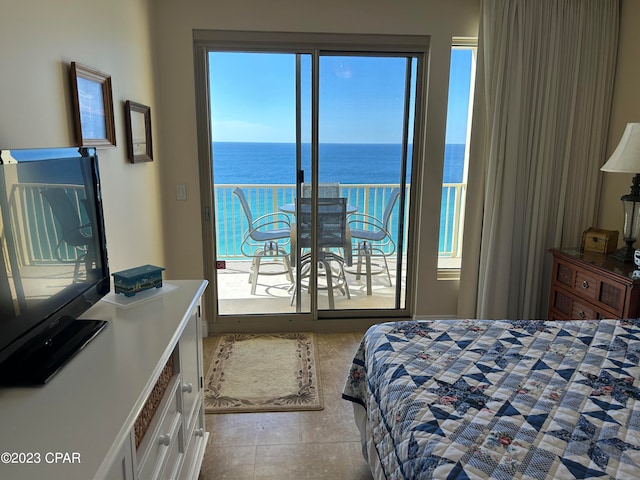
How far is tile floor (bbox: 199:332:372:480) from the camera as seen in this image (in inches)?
79.7

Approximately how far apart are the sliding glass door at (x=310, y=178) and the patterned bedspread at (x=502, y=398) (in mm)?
1628

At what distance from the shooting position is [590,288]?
265cm

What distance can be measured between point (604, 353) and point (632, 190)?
1426mm

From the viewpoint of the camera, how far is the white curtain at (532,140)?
9.91 ft

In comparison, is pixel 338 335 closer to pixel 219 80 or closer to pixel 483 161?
pixel 483 161

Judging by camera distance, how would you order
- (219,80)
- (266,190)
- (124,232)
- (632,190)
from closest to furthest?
(124,232), (632,190), (219,80), (266,190)

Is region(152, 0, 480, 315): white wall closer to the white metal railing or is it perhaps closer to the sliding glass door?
the sliding glass door

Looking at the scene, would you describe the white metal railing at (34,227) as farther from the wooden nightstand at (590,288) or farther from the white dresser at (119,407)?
the wooden nightstand at (590,288)

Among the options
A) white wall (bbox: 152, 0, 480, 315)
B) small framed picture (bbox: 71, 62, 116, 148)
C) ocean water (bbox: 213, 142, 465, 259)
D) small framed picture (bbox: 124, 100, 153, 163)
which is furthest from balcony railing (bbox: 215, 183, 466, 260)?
small framed picture (bbox: 71, 62, 116, 148)

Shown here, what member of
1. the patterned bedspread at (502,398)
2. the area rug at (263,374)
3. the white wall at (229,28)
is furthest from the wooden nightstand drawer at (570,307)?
the area rug at (263,374)

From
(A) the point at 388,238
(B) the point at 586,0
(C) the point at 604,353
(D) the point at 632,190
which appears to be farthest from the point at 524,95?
(C) the point at 604,353

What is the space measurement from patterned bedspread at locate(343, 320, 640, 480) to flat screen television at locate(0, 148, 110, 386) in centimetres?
100

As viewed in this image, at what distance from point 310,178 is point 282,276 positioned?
0.85 meters

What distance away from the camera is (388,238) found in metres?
3.63
